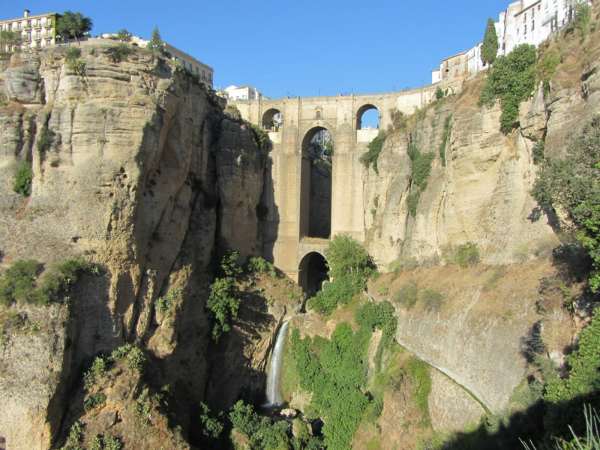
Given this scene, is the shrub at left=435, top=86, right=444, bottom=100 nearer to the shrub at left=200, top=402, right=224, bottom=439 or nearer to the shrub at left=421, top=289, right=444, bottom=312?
the shrub at left=421, top=289, right=444, bottom=312

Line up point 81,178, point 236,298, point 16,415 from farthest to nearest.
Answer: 1. point 236,298
2. point 81,178
3. point 16,415

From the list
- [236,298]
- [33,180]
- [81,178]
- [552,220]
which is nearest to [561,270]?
[552,220]

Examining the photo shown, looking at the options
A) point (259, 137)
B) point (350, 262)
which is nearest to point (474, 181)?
point (350, 262)

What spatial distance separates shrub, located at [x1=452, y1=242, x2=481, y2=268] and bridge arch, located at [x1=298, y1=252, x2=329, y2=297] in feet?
36.4

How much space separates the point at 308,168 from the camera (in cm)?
3234

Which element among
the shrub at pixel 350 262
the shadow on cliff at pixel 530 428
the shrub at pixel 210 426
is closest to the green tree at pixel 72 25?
the shrub at pixel 350 262

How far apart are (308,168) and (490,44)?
501 inches

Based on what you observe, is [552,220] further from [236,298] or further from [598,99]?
[236,298]

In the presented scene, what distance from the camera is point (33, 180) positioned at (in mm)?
19328

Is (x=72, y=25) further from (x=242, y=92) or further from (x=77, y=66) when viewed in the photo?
(x=242, y=92)

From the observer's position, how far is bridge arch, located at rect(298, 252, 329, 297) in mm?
31297

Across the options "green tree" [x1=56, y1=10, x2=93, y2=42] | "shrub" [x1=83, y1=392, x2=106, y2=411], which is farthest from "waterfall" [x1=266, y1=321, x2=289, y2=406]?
"green tree" [x1=56, y1=10, x2=93, y2=42]

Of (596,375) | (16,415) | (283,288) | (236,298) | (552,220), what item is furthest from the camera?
(283,288)

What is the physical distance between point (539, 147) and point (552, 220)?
2.76 metres
